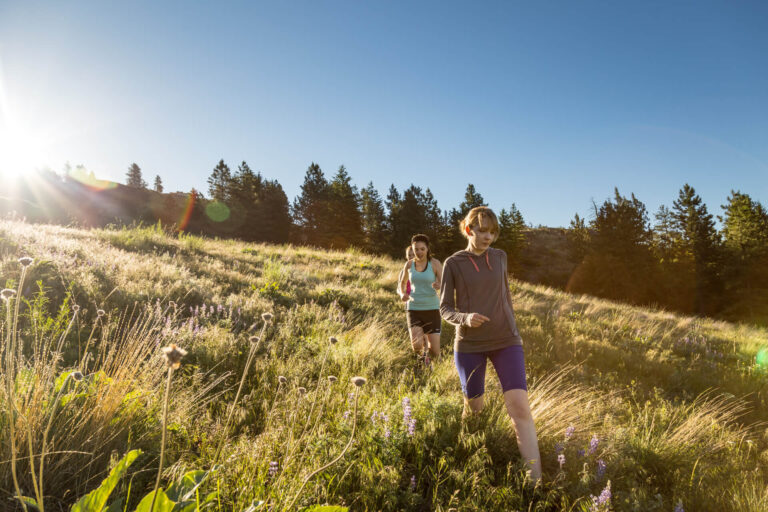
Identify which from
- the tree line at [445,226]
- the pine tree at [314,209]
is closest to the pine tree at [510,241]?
the tree line at [445,226]

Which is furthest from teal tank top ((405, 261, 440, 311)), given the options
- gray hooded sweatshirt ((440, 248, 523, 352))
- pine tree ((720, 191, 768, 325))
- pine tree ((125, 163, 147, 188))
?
pine tree ((125, 163, 147, 188))

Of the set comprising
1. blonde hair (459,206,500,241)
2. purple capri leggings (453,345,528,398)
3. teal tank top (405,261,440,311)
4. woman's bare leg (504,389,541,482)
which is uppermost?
blonde hair (459,206,500,241)

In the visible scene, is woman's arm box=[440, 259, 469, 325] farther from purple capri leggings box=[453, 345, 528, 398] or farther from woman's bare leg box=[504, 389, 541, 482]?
woman's bare leg box=[504, 389, 541, 482]

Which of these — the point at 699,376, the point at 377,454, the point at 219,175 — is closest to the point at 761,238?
the point at 699,376

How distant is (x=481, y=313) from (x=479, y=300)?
132 mm

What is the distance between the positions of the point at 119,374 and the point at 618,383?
22.4ft

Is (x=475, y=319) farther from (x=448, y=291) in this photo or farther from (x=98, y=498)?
(x=98, y=498)

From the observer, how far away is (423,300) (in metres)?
5.70

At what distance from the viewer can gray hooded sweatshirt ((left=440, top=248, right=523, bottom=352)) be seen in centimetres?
306

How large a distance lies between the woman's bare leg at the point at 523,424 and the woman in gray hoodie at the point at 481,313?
1 cm

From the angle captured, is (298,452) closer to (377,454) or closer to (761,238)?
(377,454)

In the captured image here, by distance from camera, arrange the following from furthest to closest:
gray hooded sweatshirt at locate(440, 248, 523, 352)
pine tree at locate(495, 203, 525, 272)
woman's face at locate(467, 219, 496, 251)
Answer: pine tree at locate(495, 203, 525, 272)
woman's face at locate(467, 219, 496, 251)
gray hooded sweatshirt at locate(440, 248, 523, 352)

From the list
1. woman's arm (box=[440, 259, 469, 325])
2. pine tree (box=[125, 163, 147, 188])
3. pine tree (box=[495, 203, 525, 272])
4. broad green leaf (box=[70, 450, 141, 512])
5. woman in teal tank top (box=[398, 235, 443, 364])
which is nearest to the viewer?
broad green leaf (box=[70, 450, 141, 512])

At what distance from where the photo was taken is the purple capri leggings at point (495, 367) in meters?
2.88
